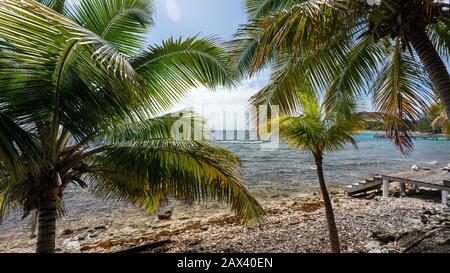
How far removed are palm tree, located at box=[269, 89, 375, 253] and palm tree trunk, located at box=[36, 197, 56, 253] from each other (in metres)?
4.13

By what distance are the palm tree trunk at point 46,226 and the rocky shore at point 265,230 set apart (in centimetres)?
415

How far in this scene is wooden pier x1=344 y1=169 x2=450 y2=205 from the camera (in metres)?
9.80

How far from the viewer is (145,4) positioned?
14.8ft

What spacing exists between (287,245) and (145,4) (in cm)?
660

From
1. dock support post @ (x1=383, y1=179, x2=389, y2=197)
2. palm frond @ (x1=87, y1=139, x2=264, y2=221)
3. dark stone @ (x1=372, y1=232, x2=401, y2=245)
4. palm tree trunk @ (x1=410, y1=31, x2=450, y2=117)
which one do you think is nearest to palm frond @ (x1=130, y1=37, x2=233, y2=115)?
palm frond @ (x1=87, y1=139, x2=264, y2=221)

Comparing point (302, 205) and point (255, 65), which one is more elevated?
point (255, 65)

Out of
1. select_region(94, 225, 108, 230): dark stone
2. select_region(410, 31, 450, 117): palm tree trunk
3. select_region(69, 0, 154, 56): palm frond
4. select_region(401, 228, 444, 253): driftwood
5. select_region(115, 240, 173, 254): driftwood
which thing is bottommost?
select_region(94, 225, 108, 230): dark stone

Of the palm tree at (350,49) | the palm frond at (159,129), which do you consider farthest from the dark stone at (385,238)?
the palm frond at (159,129)

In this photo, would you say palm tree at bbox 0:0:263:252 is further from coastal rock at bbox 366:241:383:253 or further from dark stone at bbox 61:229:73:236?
dark stone at bbox 61:229:73:236

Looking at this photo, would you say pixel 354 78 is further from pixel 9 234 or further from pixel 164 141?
pixel 9 234

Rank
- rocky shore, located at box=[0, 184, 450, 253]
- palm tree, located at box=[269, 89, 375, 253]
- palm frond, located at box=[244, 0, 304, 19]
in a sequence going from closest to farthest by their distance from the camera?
palm frond, located at box=[244, 0, 304, 19] → palm tree, located at box=[269, 89, 375, 253] → rocky shore, located at box=[0, 184, 450, 253]

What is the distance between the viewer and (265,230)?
8484mm
